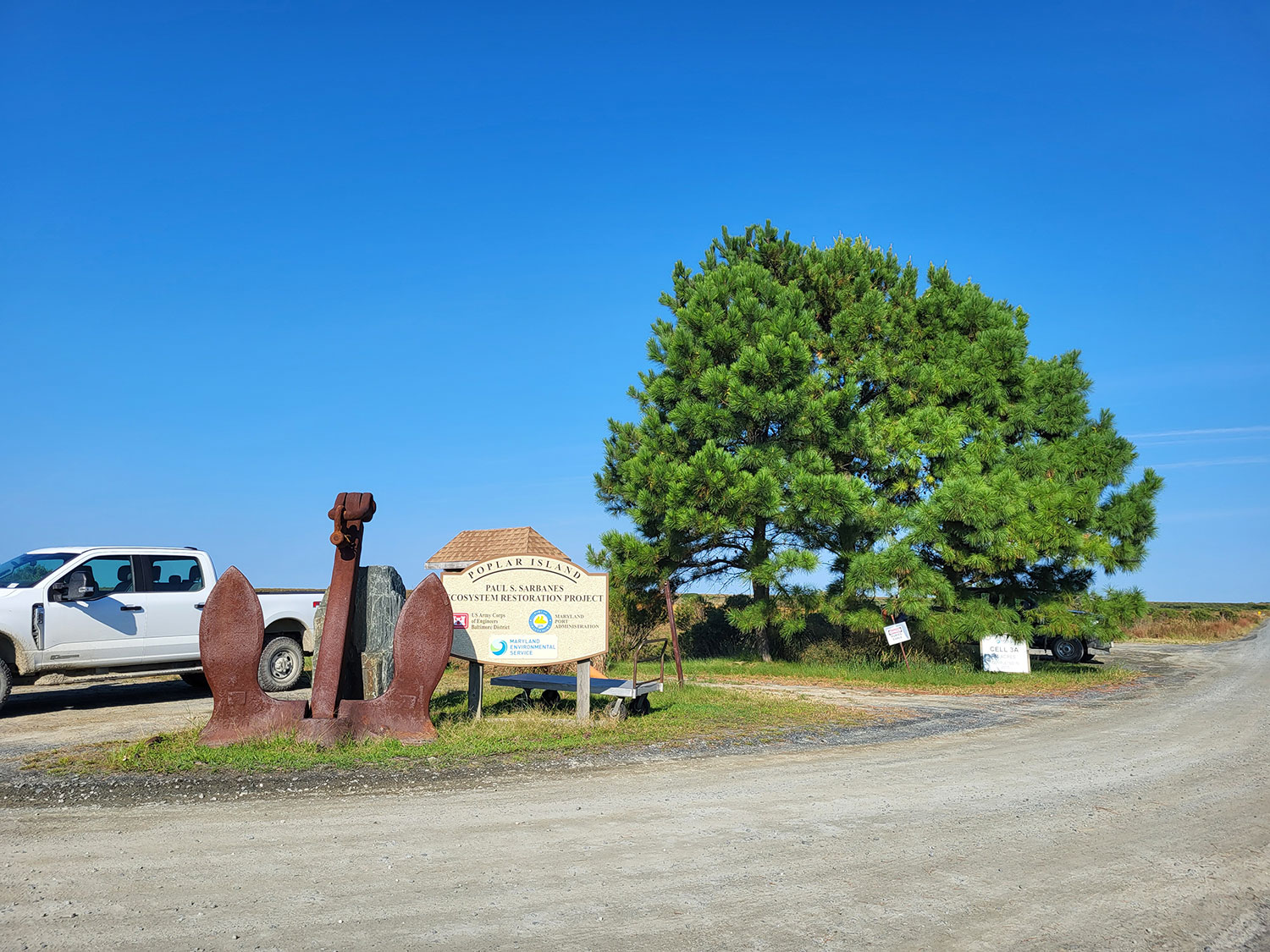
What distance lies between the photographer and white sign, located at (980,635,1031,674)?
754 inches

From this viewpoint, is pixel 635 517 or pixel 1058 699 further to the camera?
pixel 635 517

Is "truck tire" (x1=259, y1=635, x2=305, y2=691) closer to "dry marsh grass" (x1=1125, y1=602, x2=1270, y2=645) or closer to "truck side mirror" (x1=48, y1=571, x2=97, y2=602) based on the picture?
"truck side mirror" (x1=48, y1=571, x2=97, y2=602)

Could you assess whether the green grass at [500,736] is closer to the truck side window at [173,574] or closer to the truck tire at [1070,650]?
the truck side window at [173,574]

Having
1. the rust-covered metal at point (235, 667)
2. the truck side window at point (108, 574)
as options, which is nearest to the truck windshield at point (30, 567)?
the truck side window at point (108, 574)

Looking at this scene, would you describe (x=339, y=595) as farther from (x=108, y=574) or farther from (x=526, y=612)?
(x=108, y=574)

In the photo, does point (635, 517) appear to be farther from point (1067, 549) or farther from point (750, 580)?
point (1067, 549)

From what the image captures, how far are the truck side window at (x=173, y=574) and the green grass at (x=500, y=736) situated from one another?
4.08m

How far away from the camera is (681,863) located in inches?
198

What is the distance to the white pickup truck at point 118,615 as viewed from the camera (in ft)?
36.5

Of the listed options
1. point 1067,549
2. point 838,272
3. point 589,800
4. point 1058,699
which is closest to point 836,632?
point 1067,549

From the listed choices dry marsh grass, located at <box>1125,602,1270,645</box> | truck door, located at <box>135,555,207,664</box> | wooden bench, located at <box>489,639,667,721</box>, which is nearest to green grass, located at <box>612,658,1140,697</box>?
wooden bench, located at <box>489,639,667,721</box>

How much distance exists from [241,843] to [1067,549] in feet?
58.9

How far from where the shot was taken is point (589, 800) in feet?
21.8

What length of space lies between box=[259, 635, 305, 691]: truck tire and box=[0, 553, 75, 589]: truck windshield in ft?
10.2
